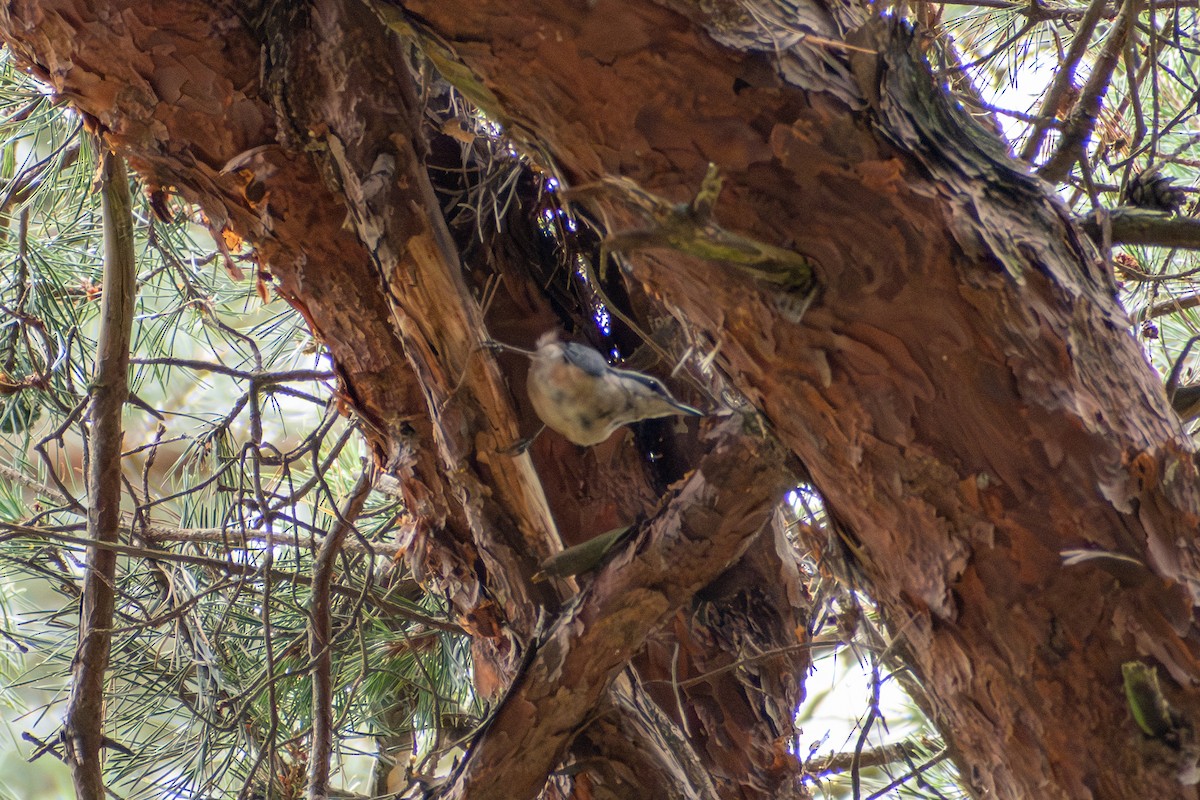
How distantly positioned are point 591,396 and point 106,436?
0.76m

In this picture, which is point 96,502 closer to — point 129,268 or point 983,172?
point 129,268

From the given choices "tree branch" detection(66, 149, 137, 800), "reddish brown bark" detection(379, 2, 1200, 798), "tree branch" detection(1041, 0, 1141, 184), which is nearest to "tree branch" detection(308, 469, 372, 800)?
"tree branch" detection(66, 149, 137, 800)

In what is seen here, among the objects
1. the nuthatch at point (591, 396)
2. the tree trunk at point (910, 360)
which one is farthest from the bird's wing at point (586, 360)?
the tree trunk at point (910, 360)

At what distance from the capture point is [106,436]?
128cm

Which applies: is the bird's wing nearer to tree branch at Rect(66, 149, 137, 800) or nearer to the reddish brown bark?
the reddish brown bark

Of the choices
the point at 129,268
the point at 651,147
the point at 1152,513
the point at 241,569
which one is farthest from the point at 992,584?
the point at 129,268

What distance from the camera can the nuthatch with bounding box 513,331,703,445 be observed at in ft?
2.80

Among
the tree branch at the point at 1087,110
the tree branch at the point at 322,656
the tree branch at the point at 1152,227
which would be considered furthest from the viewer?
the tree branch at the point at 322,656

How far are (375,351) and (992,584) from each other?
675 millimetres

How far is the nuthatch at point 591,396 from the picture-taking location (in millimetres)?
854

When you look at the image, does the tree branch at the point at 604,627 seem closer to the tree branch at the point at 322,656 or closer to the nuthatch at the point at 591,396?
the nuthatch at the point at 591,396

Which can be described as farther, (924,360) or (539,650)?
(539,650)

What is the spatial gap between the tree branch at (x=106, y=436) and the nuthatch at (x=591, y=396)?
2.26ft

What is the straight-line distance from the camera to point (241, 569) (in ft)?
4.00
